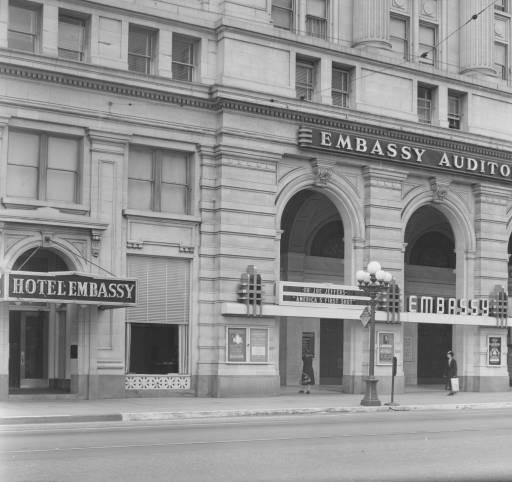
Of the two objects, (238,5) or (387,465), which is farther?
(238,5)

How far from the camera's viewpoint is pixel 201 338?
33312mm

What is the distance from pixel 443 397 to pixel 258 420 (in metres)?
12.5

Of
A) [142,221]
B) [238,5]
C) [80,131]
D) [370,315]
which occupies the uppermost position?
[238,5]

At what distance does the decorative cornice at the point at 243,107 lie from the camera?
100 feet

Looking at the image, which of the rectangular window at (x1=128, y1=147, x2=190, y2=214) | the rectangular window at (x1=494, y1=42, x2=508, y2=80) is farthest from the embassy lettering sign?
the rectangular window at (x1=494, y1=42, x2=508, y2=80)

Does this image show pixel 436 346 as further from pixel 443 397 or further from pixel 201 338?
pixel 201 338

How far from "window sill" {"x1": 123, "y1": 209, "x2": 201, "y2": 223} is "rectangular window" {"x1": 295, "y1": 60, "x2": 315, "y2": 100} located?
6847mm

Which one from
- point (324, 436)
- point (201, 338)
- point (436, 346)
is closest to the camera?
point (324, 436)

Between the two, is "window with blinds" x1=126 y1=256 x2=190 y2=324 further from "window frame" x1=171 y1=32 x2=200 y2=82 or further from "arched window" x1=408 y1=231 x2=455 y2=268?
"arched window" x1=408 y1=231 x2=455 y2=268

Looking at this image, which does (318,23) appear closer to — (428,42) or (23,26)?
(428,42)

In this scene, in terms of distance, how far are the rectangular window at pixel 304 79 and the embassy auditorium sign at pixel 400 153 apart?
1.80 m

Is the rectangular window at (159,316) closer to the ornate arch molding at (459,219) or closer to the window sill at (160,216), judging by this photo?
the window sill at (160,216)

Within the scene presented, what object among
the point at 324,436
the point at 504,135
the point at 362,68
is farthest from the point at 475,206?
the point at 324,436

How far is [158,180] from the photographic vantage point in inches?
1304
